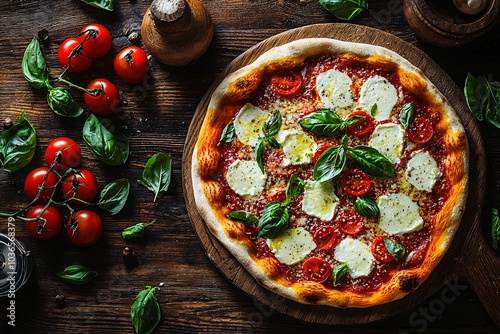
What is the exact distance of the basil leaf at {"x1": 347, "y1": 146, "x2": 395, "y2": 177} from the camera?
3736mm

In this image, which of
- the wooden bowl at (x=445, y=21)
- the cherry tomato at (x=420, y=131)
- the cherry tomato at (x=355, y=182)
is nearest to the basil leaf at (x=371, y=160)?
the cherry tomato at (x=355, y=182)

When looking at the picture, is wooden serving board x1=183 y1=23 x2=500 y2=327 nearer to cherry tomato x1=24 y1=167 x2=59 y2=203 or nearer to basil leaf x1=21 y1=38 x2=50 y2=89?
cherry tomato x1=24 y1=167 x2=59 y2=203

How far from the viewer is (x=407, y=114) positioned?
3836mm

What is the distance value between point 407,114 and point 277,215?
3.18 ft

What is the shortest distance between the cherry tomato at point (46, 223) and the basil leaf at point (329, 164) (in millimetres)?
1635

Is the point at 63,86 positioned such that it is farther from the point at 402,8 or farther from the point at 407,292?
the point at 407,292

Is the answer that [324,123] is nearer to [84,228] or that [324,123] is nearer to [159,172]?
[159,172]

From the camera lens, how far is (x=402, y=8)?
4090mm

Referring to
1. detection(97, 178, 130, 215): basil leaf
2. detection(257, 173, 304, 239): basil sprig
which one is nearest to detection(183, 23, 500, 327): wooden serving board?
detection(257, 173, 304, 239): basil sprig

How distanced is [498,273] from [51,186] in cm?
275

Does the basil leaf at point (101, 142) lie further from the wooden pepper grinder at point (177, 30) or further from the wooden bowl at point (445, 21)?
the wooden bowl at point (445, 21)

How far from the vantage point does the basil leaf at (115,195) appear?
4.09 m

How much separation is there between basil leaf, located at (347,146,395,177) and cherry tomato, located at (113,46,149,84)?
138cm

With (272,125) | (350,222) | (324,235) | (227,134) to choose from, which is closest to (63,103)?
(227,134)
